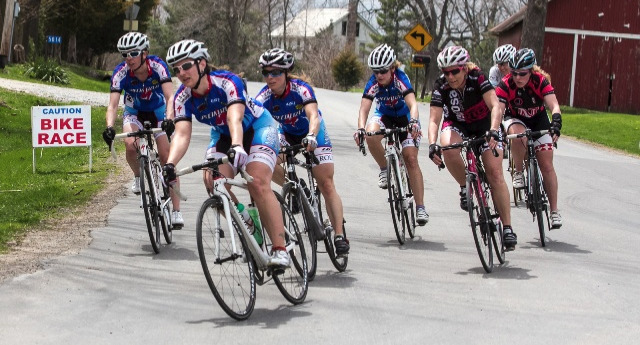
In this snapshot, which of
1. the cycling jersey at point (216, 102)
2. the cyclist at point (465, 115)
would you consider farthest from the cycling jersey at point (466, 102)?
the cycling jersey at point (216, 102)

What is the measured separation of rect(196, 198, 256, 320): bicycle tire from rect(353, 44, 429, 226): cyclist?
3.40m

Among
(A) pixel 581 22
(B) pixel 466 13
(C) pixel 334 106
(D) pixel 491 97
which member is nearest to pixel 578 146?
(C) pixel 334 106

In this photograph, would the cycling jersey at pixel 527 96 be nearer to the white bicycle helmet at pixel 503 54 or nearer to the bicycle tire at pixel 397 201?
the bicycle tire at pixel 397 201

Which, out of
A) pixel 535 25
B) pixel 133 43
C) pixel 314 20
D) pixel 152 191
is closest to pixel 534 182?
pixel 152 191

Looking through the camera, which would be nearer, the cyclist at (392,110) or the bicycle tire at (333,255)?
the bicycle tire at (333,255)

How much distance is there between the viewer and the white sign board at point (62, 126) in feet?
52.2

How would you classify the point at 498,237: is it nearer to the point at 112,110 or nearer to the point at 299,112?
the point at 299,112

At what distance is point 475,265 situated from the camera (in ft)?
31.7

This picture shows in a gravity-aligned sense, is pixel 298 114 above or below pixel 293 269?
above

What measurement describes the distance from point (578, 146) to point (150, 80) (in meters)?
15.8

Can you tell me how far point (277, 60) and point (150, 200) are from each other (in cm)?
209

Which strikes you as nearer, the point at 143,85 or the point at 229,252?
the point at 229,252

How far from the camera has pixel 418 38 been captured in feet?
131

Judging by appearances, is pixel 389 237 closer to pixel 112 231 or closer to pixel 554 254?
pixel 554 254
